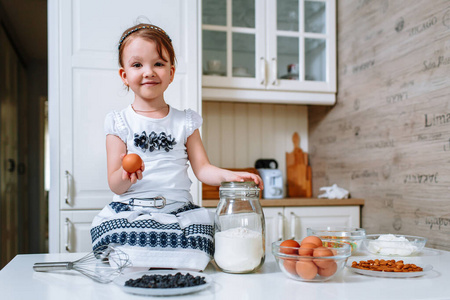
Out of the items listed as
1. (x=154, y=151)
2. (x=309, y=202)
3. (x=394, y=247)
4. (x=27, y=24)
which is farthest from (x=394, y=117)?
(x=27, y=24)

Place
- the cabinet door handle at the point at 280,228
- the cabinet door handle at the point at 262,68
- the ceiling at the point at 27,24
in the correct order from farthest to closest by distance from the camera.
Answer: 1. the ceiling at the point at 27,24
2. the cabinet door handle at the point at 262,68
3. the cabinet door handle at the point at 280,228

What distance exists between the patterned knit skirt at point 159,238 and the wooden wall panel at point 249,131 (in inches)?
59.6

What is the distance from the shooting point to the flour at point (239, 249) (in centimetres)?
85

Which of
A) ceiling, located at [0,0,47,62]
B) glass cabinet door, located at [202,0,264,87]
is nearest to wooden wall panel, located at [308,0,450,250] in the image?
glass cabinet door, located at [202,0,264,87]

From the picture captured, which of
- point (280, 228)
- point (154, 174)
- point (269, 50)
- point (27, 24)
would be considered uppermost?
point (27, 24)

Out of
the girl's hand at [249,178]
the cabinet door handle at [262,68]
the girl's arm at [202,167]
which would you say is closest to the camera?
the girl's hand at [249,178]

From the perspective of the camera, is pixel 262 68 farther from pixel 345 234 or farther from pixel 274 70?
pixel 345 234

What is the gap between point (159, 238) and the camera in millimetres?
875

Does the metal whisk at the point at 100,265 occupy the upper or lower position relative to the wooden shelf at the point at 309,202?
upper

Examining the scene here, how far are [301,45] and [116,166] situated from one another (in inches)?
60.6

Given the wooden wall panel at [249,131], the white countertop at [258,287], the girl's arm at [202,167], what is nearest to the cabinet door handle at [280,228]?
the wooden wall panel at [249,131]

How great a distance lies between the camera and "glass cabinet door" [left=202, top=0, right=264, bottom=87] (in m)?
2.13

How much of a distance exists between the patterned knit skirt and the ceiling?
2.51 metres

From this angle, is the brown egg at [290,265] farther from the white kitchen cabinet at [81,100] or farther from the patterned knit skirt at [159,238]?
the white kitchen cabinet at [81,100]
